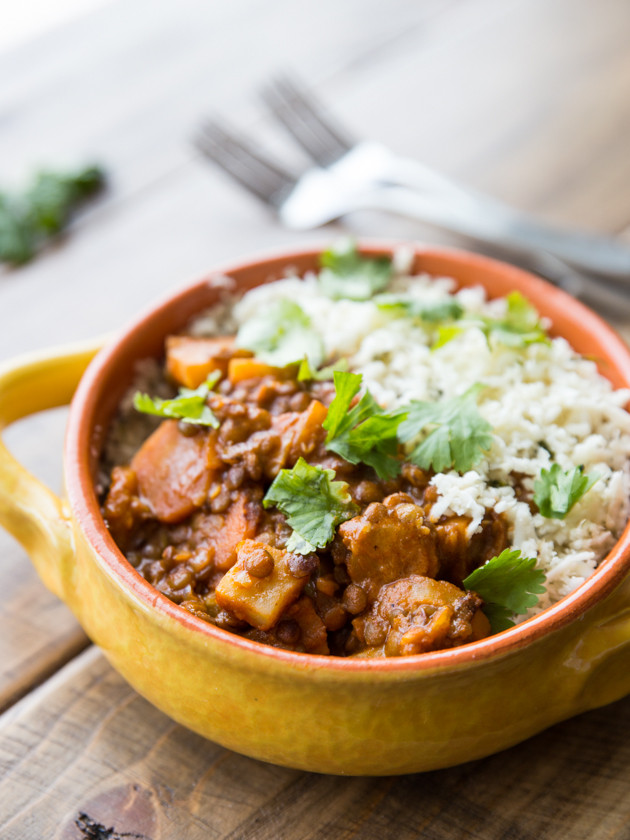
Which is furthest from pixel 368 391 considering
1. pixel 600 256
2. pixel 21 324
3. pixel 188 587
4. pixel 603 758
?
pixel 21 324

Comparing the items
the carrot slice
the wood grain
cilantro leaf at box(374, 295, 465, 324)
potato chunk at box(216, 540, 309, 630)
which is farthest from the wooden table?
cilantro leaf at box(374, 295, 465, 324)

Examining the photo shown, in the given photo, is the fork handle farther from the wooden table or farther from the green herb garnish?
the green herb garnish

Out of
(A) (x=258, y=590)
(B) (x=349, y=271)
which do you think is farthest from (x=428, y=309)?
(A) (x=258, y=590)

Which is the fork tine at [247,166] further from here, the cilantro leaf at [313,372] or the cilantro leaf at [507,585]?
the cilantro leaf at [507,585]

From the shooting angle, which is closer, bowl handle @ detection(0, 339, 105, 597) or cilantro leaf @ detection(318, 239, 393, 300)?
bowl handle @ detection(0, 339, 105, 597)

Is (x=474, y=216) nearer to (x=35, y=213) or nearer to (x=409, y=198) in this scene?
(x=409, y=198)

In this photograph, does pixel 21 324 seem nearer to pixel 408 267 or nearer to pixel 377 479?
pixel 408 267
